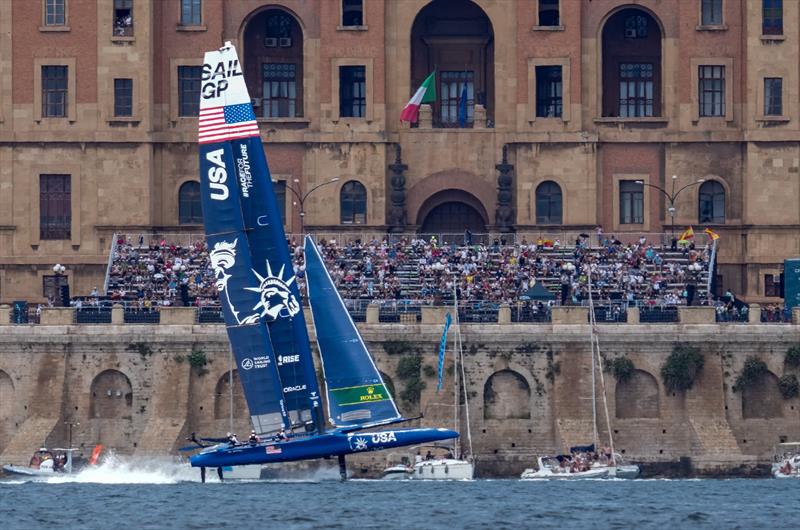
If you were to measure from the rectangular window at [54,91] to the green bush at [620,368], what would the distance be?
33.3 metres

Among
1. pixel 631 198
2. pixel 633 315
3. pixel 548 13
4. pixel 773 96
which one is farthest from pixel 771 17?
A: pixel 633 315

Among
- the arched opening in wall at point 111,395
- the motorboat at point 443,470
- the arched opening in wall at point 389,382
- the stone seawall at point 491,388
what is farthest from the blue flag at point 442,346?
the arched opening in wall at point 111,395

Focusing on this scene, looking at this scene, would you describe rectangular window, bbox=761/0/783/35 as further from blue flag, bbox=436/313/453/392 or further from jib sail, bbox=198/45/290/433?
jib sail, bbox=198/45/290/433

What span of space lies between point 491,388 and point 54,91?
30461 millimetres

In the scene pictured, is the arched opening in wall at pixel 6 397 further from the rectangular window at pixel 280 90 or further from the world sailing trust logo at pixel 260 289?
the rectangular window at pixel 280 90

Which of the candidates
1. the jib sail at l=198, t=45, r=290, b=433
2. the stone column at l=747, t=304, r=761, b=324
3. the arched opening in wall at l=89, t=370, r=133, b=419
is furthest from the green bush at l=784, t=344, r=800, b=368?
the arched opening in wall at l=89, t=370, r=133, b=419

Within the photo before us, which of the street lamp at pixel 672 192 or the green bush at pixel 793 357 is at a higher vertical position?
the street lamp at pixel 672 192

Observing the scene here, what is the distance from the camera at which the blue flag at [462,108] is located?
513 ft

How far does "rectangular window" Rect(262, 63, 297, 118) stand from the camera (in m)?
156

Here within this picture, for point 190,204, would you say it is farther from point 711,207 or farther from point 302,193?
point 711,207

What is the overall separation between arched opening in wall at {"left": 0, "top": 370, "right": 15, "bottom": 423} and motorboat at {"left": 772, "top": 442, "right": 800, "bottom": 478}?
34663 mm

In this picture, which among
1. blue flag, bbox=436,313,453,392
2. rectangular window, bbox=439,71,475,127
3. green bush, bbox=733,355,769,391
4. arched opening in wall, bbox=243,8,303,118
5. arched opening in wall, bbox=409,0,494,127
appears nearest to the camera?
blue flag, bbox=436,313,453,392

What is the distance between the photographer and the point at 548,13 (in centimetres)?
15300

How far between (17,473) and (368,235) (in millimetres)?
28165
